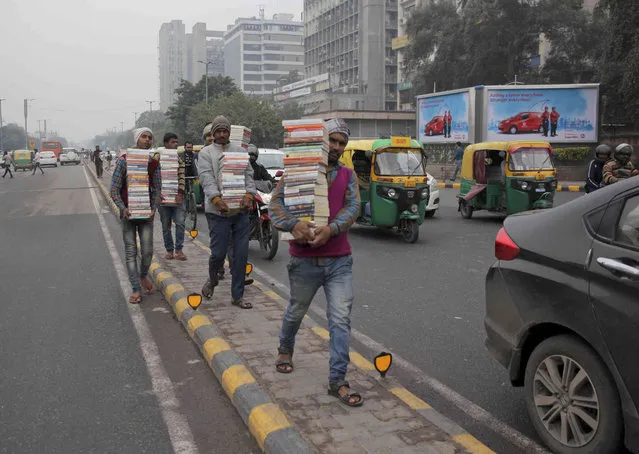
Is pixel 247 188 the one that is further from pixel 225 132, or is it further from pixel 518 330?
pixel 518 330

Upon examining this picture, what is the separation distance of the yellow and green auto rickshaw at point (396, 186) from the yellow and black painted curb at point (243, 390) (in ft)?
19.7

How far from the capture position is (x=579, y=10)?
4494 cm

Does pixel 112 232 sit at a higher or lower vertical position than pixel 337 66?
lower

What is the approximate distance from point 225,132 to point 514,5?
4251 centimetres

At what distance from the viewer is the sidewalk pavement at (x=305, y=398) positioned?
354 centimetres

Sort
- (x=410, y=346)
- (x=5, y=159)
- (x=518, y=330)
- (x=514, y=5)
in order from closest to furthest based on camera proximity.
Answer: (x=518, y=330)
(x=410, y=346)
(x=5, y=159)
(x=514, y=5)

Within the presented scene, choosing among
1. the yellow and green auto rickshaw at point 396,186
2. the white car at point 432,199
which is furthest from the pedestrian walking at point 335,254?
the white car at point 432,199

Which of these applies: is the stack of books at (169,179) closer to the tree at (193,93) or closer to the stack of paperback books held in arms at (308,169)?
the stack of paperback books held in arms at (308,169)

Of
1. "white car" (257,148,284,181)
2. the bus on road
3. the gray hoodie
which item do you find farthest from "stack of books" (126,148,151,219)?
the bus on road

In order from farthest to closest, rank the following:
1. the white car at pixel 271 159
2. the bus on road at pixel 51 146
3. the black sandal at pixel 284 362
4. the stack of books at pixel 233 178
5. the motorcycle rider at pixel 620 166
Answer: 1. the bus on road at pixel 51 146
2. the white car at pixel 271 159
3. the motorcycle rider at pixel 620 166
4. the stack of books at pixel 233 178
5. the black sandal at pixel 284 362

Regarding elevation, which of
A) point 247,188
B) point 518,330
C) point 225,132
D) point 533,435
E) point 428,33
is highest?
point 428,33

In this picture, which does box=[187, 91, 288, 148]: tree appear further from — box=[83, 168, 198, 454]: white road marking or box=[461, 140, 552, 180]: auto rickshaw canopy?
box=[83, 168, 198, 454]: white road marking

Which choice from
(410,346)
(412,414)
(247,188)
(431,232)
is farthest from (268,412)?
(431,232)

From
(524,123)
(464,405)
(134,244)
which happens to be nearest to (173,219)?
(134,244)
